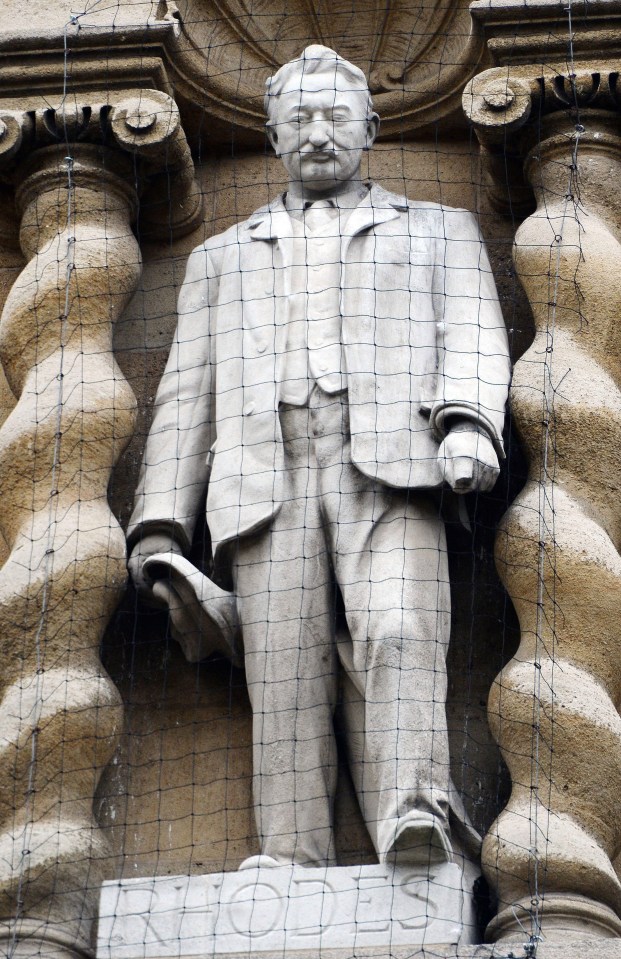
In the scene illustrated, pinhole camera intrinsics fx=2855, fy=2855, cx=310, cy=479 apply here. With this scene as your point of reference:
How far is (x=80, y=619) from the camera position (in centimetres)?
673

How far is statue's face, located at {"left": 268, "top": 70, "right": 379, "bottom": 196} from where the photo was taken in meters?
7.28

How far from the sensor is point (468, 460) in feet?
21.7

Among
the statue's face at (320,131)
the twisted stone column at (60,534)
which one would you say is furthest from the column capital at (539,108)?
the twisted stone column at (60,534)

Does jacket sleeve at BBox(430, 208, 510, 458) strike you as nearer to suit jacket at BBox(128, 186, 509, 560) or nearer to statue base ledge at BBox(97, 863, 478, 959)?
suit jacket at BBox(128, 186, 509, 560)

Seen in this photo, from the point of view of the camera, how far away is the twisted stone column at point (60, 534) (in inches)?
249

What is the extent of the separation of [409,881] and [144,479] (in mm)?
1365

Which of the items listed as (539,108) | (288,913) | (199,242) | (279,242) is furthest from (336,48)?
(288,913)

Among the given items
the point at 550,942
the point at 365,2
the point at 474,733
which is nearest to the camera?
the point at 550,942

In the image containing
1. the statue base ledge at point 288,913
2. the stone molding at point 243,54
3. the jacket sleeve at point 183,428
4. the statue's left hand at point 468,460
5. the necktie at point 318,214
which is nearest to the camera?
the statue base ledge at point 288,913

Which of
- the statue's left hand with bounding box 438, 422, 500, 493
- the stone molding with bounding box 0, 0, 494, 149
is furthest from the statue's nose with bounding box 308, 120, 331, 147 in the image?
the statue's left hand with bounding box 438, 422, 500, 493

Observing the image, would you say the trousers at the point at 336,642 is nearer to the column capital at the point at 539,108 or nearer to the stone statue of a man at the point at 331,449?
the stone statue of a man at the point at 331,449

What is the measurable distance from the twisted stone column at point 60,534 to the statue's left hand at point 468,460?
0.83m

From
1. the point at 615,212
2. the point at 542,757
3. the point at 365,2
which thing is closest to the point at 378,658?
the point at 542,757

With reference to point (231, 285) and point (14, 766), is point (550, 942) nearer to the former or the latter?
point (14, 766)
